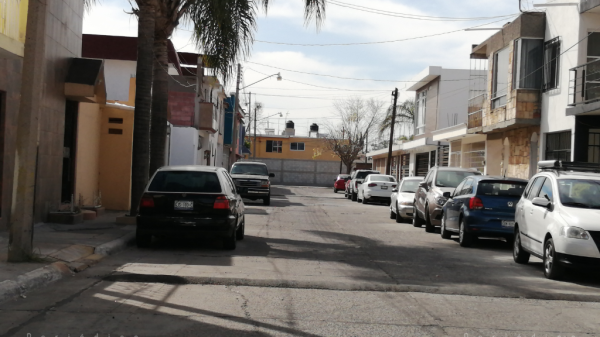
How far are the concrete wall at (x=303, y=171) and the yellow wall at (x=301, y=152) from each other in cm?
148

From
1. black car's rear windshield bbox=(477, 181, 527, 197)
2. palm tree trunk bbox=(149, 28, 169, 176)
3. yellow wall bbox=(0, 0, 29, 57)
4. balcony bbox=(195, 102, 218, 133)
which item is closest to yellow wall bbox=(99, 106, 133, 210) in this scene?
palm tree trunk bbox=(149, 28, 169, 176)

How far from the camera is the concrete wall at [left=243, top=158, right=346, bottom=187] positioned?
265 ft

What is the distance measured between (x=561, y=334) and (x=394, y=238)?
9.56 m

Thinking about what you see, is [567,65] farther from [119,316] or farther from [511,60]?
[119,316]

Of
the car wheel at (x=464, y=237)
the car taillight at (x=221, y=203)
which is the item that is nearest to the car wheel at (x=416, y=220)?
the car wheel at (x=464, y=237)

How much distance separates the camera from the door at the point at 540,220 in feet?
35.1

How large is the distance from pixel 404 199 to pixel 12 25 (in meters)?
13.3

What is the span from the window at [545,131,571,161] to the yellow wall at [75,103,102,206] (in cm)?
1479

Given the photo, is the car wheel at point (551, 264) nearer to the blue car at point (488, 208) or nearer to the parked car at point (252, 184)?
the blue car at point (488, 208)

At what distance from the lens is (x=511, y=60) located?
82.8ft

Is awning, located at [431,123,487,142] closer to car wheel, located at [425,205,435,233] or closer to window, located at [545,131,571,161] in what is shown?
window, located at [545,131,571,161]

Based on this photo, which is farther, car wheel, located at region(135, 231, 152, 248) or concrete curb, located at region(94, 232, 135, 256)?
car wheel, located at region(135, 231, 152, 248)

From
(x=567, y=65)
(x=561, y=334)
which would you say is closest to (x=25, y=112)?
(x=561, y=334)

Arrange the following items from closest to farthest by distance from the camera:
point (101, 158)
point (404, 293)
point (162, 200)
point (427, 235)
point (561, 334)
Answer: point (561, 334) → point (404, 293) → point (162, 200) → point (427, 235) → point (101, 158)
